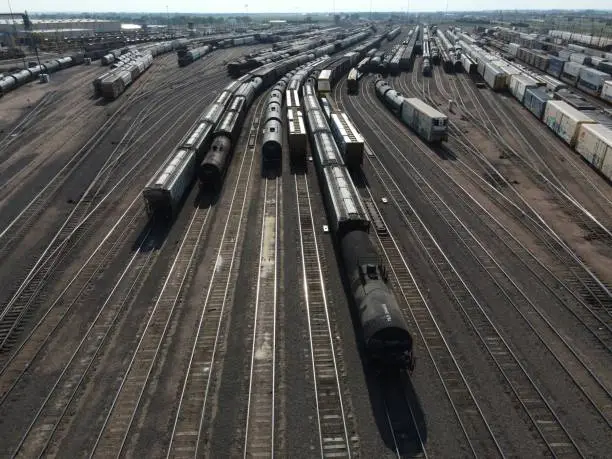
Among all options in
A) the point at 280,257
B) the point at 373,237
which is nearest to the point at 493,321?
the point at 373,237

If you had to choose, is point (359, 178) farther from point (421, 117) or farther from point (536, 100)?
point (536, 100)

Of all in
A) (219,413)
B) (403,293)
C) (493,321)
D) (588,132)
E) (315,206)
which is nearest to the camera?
(219,413)

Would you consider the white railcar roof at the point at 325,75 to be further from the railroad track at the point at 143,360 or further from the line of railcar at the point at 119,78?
the railroad track at the point at 143,360

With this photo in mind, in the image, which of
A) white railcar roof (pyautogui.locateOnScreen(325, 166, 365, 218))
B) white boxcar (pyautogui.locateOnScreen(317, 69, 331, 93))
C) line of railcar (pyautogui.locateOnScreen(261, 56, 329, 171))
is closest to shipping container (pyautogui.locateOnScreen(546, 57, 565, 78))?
white boxcar (pyautogui.locateOnScreen(317, 69, 331, 93))

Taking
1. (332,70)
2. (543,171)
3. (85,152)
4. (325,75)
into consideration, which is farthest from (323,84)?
(543,171)

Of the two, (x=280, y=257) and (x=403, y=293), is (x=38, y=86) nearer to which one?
(x=280, y=257)

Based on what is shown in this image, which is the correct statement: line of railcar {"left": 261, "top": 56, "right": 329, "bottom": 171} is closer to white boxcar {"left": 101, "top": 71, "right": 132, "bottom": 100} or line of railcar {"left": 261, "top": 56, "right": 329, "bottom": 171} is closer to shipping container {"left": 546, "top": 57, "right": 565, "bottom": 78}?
white boxcar {"left": 101, "top": 71, "right": 132, "bottom": 100}
